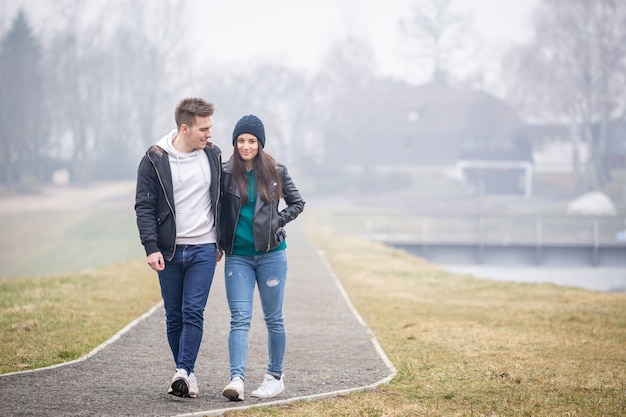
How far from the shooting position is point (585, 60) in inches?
2352

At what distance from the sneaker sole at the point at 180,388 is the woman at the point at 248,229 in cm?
30

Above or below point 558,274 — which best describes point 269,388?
above

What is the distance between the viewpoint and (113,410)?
19.1ft

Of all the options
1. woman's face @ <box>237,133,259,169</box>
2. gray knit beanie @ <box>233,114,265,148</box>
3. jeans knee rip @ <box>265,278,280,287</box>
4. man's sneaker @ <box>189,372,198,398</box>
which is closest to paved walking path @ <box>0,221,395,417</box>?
man's sneaker @ <box>189,372,198,398</box>

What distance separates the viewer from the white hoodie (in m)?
6.34

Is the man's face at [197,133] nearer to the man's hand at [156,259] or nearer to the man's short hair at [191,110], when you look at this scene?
the man's short hair at [191,110]

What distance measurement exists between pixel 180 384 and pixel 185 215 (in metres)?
1.16

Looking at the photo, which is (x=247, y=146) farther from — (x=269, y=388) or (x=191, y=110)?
(x=269, y=388)

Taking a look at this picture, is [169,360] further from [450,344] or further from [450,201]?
[450,201]

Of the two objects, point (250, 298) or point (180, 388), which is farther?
point (250, 298)

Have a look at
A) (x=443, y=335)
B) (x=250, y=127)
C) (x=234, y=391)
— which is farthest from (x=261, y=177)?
(x=443, y=335)

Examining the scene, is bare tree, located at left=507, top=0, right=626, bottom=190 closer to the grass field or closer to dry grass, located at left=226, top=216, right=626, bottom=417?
the grass field

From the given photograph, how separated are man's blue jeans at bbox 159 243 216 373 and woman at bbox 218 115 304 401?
6.4 inches

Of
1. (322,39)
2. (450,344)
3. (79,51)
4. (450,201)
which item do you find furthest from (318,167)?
(450,344)
